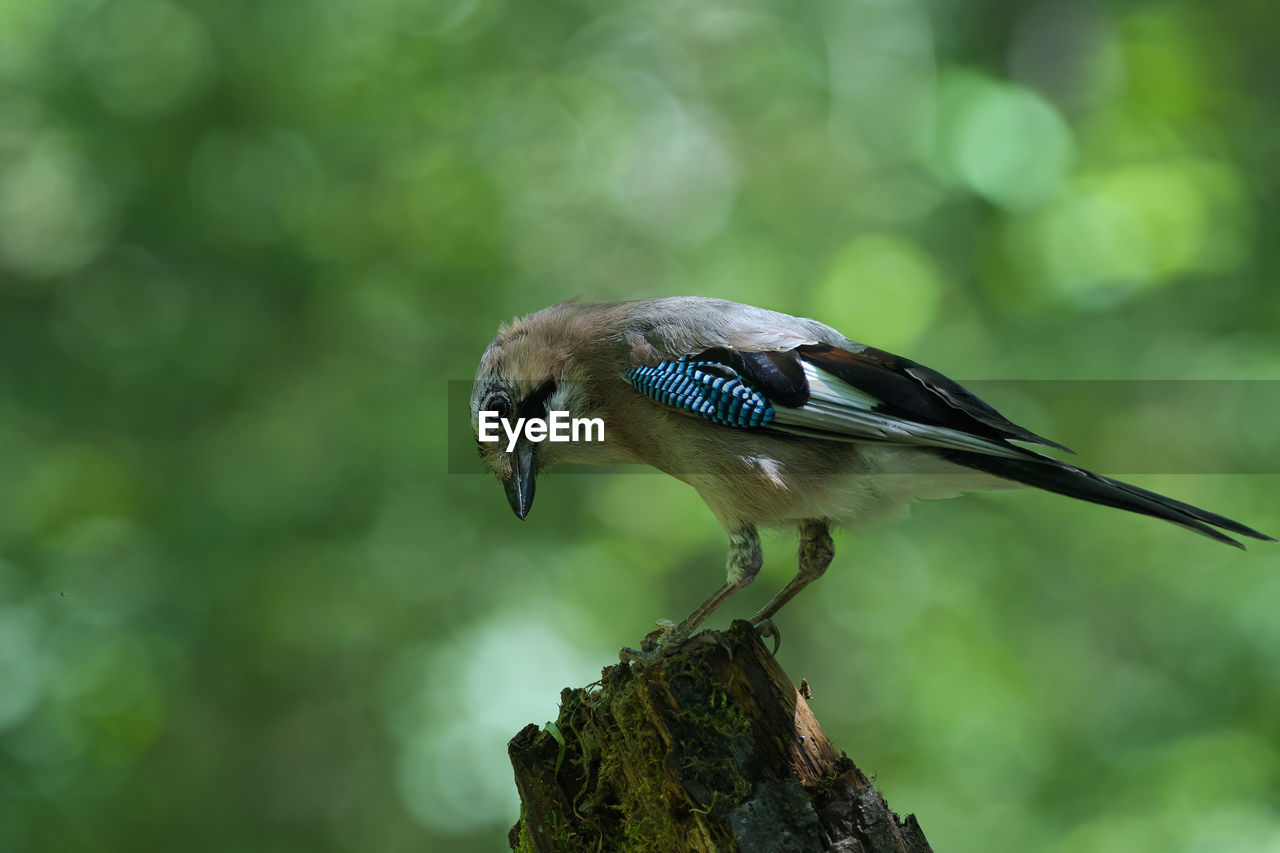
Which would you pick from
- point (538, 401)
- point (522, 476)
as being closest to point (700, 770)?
point (522, 476)

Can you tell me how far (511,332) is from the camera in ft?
15.1

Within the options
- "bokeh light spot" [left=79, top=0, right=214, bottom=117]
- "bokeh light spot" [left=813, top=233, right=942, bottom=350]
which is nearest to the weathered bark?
"bokeh light spot" [left=813, top=233, right=942, bottom=350]

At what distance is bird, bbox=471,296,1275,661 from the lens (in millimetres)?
3834

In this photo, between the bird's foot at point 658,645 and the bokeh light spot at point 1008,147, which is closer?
the bird's foot at point 658,645

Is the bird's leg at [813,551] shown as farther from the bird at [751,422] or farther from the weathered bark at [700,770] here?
the weathered bark at [700,770]

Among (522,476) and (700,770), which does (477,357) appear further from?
(700,770)

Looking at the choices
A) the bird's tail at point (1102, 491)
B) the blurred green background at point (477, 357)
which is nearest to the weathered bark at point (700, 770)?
the bird's tail at point (1102, 491)

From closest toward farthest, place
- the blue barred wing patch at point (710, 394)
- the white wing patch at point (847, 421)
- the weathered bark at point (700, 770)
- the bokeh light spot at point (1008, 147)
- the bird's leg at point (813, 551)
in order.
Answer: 1. the weathered bark at point (700, 770)
2. the white wing patch at point (847, 421)
3. the blue barred wing patch at point (710, 394)
4. the bird's leg at point (813, 551)
5. the bokeh light spot at point (1008, 147)

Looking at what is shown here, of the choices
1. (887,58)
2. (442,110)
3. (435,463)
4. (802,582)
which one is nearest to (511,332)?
(802,582)

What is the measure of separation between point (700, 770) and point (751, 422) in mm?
1369

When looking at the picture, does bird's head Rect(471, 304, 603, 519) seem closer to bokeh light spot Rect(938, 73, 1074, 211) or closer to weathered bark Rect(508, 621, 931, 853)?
weathered bark Rect(508, 621, 931, 853)

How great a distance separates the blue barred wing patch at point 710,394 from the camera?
3941mm

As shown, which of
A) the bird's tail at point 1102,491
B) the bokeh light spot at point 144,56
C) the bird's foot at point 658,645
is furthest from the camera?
the bokeh light spot at point 144,56

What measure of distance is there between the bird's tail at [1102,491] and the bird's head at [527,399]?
1617 mm
